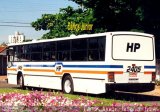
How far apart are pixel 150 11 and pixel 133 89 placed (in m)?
13.8

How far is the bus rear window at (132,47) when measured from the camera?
19906 millimetres

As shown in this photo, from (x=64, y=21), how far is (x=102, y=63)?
2839 cm

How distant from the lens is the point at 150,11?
3300 cm

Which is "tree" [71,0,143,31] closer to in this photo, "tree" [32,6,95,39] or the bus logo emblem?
"tree" [32,6,95,39]

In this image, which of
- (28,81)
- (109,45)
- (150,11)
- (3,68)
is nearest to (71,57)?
(109,45)

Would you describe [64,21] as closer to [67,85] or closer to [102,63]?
[67,85]

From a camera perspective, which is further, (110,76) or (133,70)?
(133,70)

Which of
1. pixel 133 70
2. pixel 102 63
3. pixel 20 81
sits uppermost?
pixel 102 63

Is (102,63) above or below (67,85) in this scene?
above

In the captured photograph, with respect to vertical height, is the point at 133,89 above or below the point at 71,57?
below

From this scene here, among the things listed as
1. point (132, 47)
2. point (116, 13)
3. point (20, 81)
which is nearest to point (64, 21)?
point (116, 13)

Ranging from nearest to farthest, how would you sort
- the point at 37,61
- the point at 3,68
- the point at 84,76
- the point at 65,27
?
the point at 84,76
the point at 37,61
the point at 65,27
the point at 3,68

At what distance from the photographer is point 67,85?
23.0 m

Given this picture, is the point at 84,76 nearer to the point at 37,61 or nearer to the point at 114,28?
the point at 37,61
